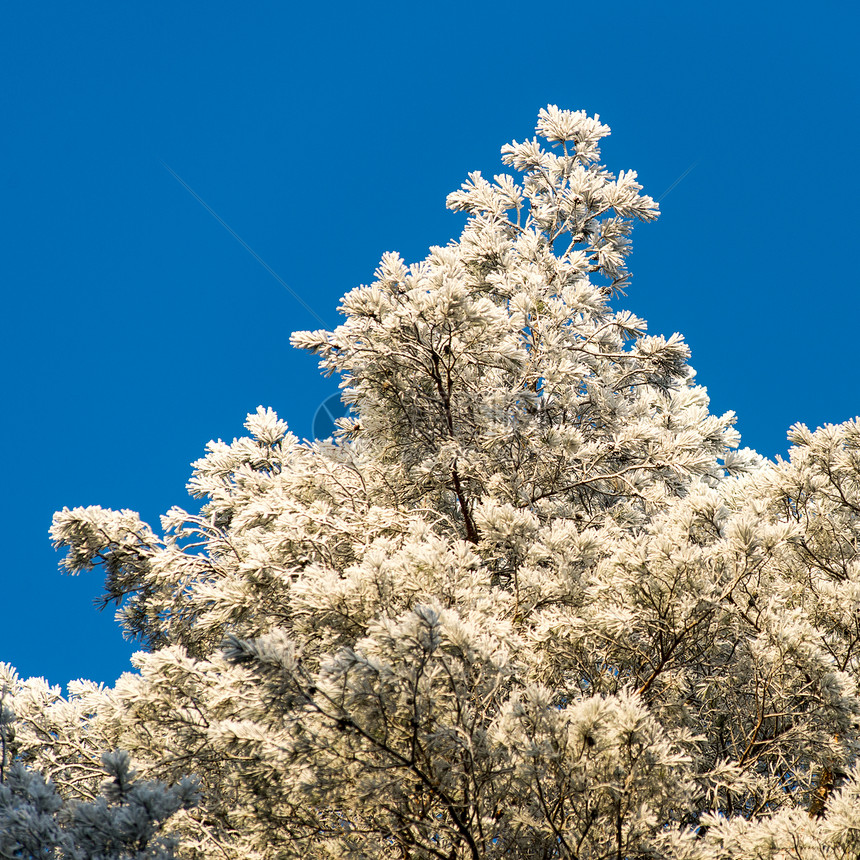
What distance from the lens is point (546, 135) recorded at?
A: 30.5 ft

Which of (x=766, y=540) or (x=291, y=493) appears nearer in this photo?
(x=766, y=540)

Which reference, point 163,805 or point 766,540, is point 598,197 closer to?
point 766,540

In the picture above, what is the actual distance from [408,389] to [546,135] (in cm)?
377

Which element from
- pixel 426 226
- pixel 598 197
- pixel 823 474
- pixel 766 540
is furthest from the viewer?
pixel 426 226

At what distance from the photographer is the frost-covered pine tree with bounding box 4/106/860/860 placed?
4641 mm

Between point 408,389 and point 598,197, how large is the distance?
326 centimetres

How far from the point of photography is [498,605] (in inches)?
222

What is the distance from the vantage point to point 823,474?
7086 millimetres

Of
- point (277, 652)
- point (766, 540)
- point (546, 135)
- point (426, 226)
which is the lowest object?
point (277, 652)

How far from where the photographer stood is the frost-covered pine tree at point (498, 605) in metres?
4.64

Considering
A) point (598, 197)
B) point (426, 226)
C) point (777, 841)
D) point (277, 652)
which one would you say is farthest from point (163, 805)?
point (426, 226)

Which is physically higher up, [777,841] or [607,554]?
[607,554]

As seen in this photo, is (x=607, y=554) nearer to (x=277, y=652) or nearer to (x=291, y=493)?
(x=291, y=493)

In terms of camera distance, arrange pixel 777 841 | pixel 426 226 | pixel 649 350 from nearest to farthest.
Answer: pixel 777 841, pixel 649 350, pixel 426 226
